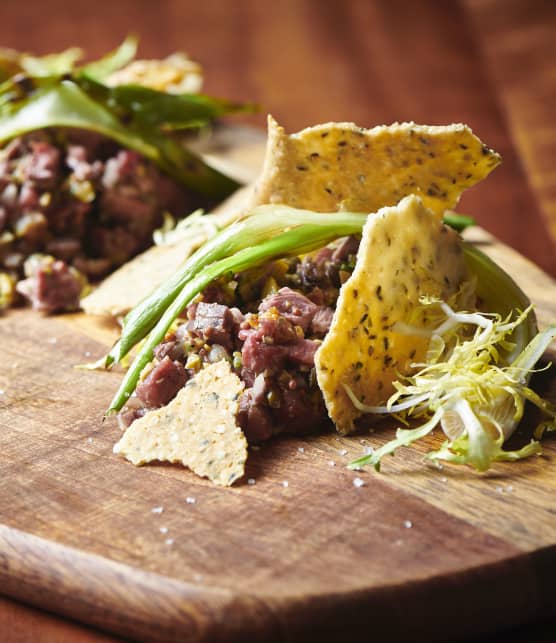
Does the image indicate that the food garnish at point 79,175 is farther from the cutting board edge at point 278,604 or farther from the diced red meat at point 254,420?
the cutting board edge at point 278,604

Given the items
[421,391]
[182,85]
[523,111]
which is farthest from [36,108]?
[523,111]

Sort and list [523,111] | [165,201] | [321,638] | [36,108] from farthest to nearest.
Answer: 1. [523,111]
2. [165,201]
3. [36,108]
4. [321,638]

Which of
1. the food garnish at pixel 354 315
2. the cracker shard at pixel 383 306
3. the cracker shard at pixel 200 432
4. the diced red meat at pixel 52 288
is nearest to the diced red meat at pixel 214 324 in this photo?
the food garnish at pixel 354 315

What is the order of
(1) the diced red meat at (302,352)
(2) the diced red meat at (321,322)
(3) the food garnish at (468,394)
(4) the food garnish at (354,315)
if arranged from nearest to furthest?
1. (3) the food garnish at (468,394)
2. (4) the food garnish at (354,315)
3. (1) the diced red meat at (302,352)
4. (2) the diced red meat at (321,322)

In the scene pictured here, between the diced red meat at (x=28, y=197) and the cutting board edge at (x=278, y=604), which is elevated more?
the diced red meat at (x=28, y=197)

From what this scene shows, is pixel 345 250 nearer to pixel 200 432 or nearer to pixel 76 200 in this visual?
pixel 200 432

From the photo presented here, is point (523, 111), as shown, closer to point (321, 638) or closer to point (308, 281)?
point (308, 281)
